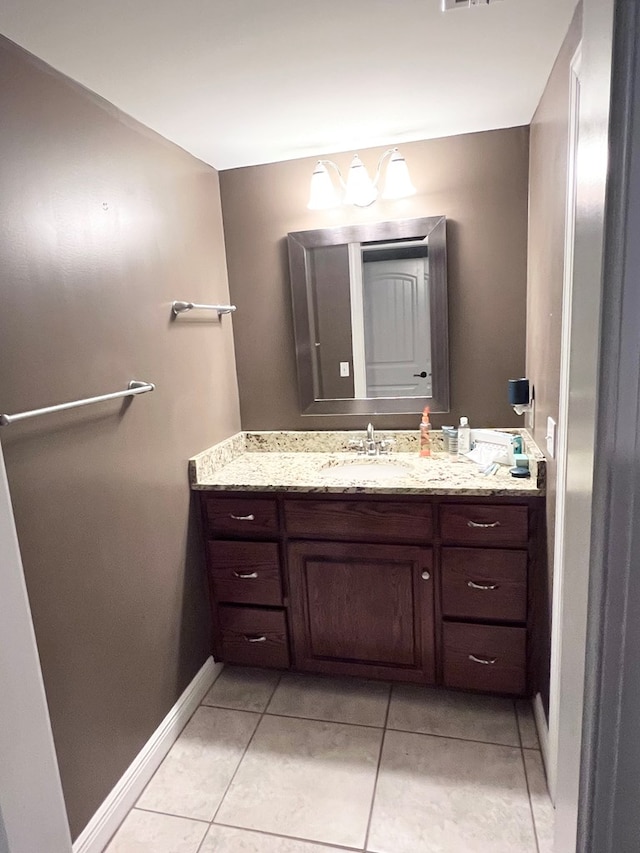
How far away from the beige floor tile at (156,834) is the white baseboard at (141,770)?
0.03m

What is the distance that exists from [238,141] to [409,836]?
7.80 feet

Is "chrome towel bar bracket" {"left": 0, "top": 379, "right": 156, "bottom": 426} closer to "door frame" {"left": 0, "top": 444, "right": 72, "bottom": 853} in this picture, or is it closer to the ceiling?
"door frame" {"left": 0, "top": 444, "right": 72, "bottom": 853}

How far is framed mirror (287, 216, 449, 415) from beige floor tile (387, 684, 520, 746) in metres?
1.15

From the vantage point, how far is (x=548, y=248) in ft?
5.49

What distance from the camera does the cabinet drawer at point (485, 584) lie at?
1.86 metres

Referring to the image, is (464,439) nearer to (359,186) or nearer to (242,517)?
(242,517)

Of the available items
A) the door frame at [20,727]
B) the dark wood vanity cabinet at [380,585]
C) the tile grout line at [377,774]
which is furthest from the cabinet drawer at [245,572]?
the door frame at [20,727]

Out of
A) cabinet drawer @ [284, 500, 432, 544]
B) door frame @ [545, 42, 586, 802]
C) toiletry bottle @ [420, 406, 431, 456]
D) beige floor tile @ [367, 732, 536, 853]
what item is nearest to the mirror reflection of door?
toiletry bottle @ [420, 406, 431, 456]

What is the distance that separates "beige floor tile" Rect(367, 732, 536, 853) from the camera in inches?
60.1

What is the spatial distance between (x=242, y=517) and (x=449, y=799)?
114 centimetres

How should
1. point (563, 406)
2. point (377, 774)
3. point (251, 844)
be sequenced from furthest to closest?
point (377, 774) < point (251, 844) < point (563, 406)

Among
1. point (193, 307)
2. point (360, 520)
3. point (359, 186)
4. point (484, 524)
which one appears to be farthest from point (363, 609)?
point (359, 186)

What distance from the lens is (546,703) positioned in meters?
1.79

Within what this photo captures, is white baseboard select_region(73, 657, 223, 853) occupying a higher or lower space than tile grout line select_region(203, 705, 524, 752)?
higher
